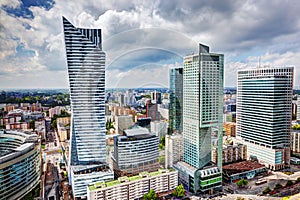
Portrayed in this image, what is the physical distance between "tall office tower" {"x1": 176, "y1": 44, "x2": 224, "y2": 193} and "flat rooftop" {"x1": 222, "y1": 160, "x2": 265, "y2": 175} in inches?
35.0

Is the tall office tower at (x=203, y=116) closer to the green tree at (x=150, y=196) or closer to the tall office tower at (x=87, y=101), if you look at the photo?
the green tree at (x=150, y=196)

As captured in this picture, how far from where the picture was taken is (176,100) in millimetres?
6562

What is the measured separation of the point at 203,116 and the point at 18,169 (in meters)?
4.33

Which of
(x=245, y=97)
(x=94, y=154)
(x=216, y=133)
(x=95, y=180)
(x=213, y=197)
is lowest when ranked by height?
(x=213, y=197)

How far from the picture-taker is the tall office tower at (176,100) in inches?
235

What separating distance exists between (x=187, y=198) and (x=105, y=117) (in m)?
2.86

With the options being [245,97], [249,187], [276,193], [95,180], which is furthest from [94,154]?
[245,97]

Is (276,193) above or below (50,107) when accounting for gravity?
below

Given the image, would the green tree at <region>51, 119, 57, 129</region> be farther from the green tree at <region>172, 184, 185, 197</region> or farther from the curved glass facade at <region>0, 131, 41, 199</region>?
the green tree at <region>172, 184, 185, 197</region>

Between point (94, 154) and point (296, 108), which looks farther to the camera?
point (296, 108)

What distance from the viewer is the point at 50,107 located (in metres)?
7.90

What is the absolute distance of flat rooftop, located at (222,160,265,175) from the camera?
5.96m

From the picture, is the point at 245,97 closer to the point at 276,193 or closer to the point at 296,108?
the point at 276,193

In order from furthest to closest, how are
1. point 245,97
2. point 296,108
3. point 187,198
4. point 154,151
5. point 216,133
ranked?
1. point 296,108
2. point 245,97
3. point 154,151
4. point 216,133
5. point 187,198
